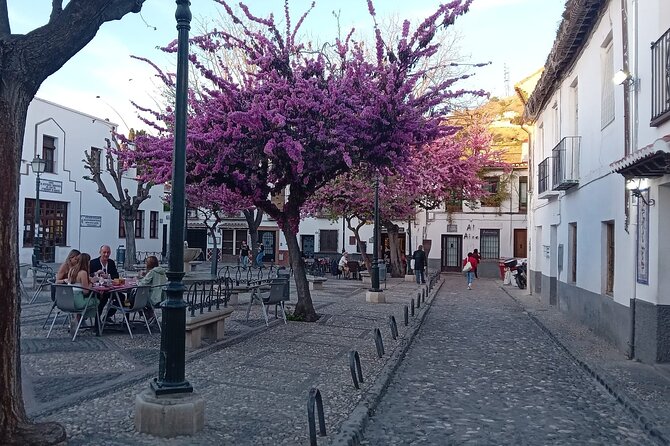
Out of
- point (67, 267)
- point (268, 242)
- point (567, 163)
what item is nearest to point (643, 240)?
point (567, 163)

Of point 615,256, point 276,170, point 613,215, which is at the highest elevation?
point 276,170

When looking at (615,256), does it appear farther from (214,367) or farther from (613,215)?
(214,367)

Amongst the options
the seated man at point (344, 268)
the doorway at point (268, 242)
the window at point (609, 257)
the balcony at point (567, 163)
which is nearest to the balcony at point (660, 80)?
the window at point (609, 257)

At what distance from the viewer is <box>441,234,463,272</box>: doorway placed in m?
36.2

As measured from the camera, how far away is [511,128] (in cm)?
3744

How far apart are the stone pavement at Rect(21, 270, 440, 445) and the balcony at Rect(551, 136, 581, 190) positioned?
4.69 m

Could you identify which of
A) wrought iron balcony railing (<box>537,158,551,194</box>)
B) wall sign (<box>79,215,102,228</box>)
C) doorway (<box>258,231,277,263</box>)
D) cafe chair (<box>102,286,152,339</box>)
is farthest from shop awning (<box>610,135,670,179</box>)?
doorway (<box>258,231,277,263</box>)

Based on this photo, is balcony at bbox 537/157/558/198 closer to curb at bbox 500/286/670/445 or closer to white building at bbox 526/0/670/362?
white building at bbox 526/0/670/362

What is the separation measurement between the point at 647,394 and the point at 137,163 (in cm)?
920

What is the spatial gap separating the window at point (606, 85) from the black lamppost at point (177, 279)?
831 cm

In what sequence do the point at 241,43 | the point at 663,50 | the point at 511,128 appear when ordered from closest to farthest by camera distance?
the point at 663,50 → the point at 241,43 → the point at 511,128

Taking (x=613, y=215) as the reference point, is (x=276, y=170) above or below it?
above

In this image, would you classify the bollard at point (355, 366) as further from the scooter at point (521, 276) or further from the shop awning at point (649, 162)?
the scooter at point (521, 276)

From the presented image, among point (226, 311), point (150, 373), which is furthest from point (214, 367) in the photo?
point (226, 311)
